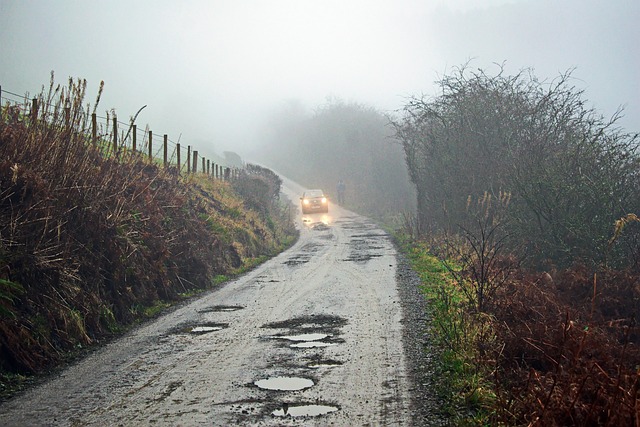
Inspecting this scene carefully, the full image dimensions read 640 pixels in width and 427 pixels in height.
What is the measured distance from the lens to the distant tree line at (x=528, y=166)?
15.7 metres

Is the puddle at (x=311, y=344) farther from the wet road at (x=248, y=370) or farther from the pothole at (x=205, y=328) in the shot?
the pothole at (x=205, y=328)

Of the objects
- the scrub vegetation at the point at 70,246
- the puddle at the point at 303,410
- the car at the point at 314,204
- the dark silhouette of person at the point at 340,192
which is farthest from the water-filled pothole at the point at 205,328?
the dark silhouette of person at the point at 340,192

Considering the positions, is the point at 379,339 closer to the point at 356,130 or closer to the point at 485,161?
the point at 485,161

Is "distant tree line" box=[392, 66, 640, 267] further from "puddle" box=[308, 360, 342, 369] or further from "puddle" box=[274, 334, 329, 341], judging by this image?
"puddle" box=[308, 360, 342, 369]

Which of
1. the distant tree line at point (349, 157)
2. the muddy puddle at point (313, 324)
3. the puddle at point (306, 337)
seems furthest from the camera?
the distant tree line at point (349, 157)

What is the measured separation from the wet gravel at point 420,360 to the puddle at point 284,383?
112 centimetres

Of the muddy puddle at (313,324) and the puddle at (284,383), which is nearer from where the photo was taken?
the puddle at (284,383)

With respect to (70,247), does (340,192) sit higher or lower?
higher

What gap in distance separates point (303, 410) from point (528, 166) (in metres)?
13.6

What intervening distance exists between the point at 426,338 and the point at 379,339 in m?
0.65

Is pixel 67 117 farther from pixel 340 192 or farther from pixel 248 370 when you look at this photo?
pixel 340 192

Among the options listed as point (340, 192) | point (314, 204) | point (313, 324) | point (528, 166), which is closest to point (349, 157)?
point (340, 192)

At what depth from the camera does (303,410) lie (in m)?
6.16

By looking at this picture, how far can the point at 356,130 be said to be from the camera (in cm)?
7400
